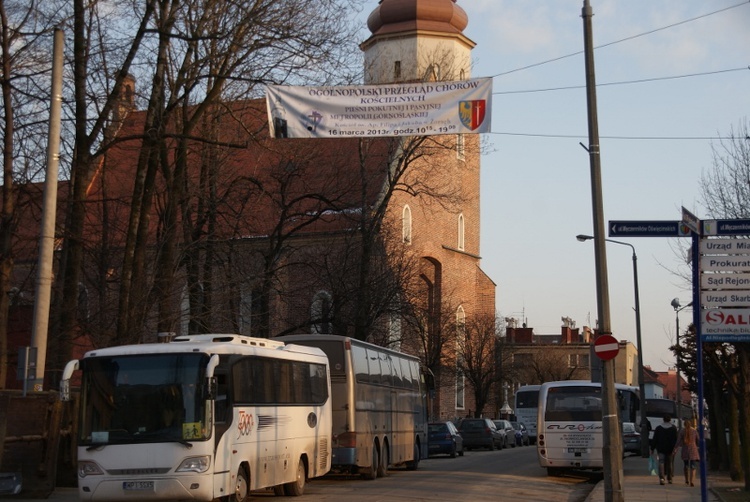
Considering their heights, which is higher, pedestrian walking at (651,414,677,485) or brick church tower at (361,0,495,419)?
brick church tower at (361,0,495,419)

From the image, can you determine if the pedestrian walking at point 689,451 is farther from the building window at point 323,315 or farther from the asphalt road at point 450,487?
the building window at point 323,315

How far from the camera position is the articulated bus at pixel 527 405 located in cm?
6051

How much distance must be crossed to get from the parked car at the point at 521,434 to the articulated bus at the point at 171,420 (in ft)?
→ 143

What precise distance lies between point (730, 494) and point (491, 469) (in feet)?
→ 31.9

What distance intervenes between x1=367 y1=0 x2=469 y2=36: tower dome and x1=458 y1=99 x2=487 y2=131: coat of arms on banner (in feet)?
135

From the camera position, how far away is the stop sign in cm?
1694

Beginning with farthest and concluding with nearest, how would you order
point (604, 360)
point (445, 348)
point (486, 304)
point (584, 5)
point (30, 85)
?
1. point (486, 304)
2. point (445, 348)
3. point (30, 85)
4. point (584, 5)
5. point (604, 360)

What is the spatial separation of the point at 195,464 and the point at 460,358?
50.9 m

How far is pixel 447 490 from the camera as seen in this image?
21.2 m

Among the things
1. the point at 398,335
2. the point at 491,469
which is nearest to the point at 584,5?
the point at 491,469

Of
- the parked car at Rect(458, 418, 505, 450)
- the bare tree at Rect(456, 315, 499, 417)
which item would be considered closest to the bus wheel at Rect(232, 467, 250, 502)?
the parked car at Rect(458, 418, 505, 450)

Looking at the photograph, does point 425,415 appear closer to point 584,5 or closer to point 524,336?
point 584,5

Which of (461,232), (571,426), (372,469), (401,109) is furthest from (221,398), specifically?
(461,232)

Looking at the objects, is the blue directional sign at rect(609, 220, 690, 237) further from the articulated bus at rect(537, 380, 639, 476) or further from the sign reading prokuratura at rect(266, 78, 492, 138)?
the articulated bus at rect(537, 380, 639, 476)
